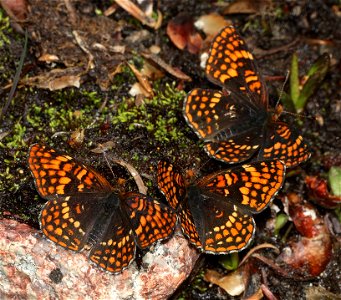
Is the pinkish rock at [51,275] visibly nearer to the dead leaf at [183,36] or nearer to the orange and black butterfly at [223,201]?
the orange and black butterfly at [223,201]

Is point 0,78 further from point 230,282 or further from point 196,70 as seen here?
point 230,282

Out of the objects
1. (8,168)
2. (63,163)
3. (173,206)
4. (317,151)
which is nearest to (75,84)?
(8,168)

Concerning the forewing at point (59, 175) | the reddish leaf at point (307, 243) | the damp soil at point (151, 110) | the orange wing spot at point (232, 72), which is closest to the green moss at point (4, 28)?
the damp soil at point (151, 110)

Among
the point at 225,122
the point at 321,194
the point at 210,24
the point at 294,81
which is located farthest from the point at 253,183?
the point at 210,24

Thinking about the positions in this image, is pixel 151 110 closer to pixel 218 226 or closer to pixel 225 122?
pixel 225 122

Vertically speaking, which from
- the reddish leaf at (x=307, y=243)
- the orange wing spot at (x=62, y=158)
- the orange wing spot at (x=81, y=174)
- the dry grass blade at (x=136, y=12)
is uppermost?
A: the dry grass blade at (x=136, y=12)
